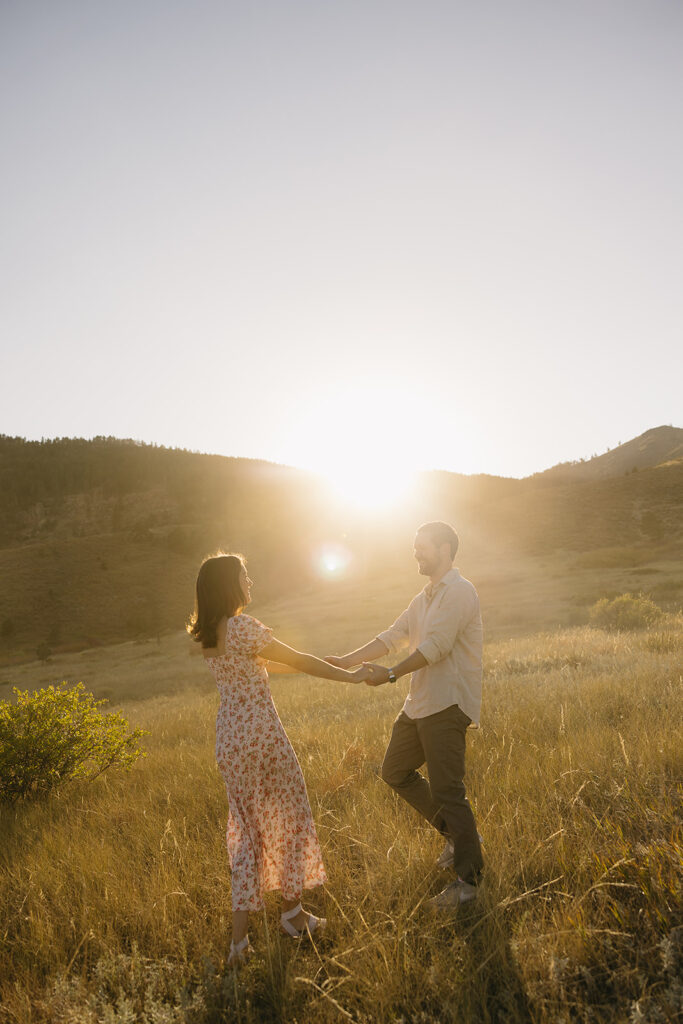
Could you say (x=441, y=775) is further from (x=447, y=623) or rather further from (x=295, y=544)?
(x=295, y=544)

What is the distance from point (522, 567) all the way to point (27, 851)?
4531 centimetres

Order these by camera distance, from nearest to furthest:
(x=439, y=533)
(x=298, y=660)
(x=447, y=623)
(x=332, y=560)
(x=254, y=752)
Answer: (x=254, y=752) < (x=298, y=660) < (x=447, y=623) < (x=439, y=533) < (x=332, y=560)

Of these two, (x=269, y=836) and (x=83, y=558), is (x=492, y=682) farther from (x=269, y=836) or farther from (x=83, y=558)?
(x=83, y=558)

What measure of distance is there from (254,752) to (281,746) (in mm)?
174

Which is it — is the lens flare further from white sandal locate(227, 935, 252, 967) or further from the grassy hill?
white sandal locate(227, 935, 252, 967)

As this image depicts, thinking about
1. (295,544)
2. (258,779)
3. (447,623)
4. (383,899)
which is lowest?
(295,544)

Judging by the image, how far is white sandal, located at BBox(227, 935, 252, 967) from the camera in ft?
10.1

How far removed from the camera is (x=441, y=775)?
11.7 feet

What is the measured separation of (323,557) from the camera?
248 feet

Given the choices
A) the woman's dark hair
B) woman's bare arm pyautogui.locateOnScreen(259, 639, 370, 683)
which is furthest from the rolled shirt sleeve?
the woman's dark hair

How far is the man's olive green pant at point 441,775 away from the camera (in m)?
3.45

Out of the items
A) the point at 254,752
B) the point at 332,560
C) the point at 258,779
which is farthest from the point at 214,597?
the point at 332,560

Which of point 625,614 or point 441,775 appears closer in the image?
point 441,775

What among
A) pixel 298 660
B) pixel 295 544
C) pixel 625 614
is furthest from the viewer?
pixel 295 544
